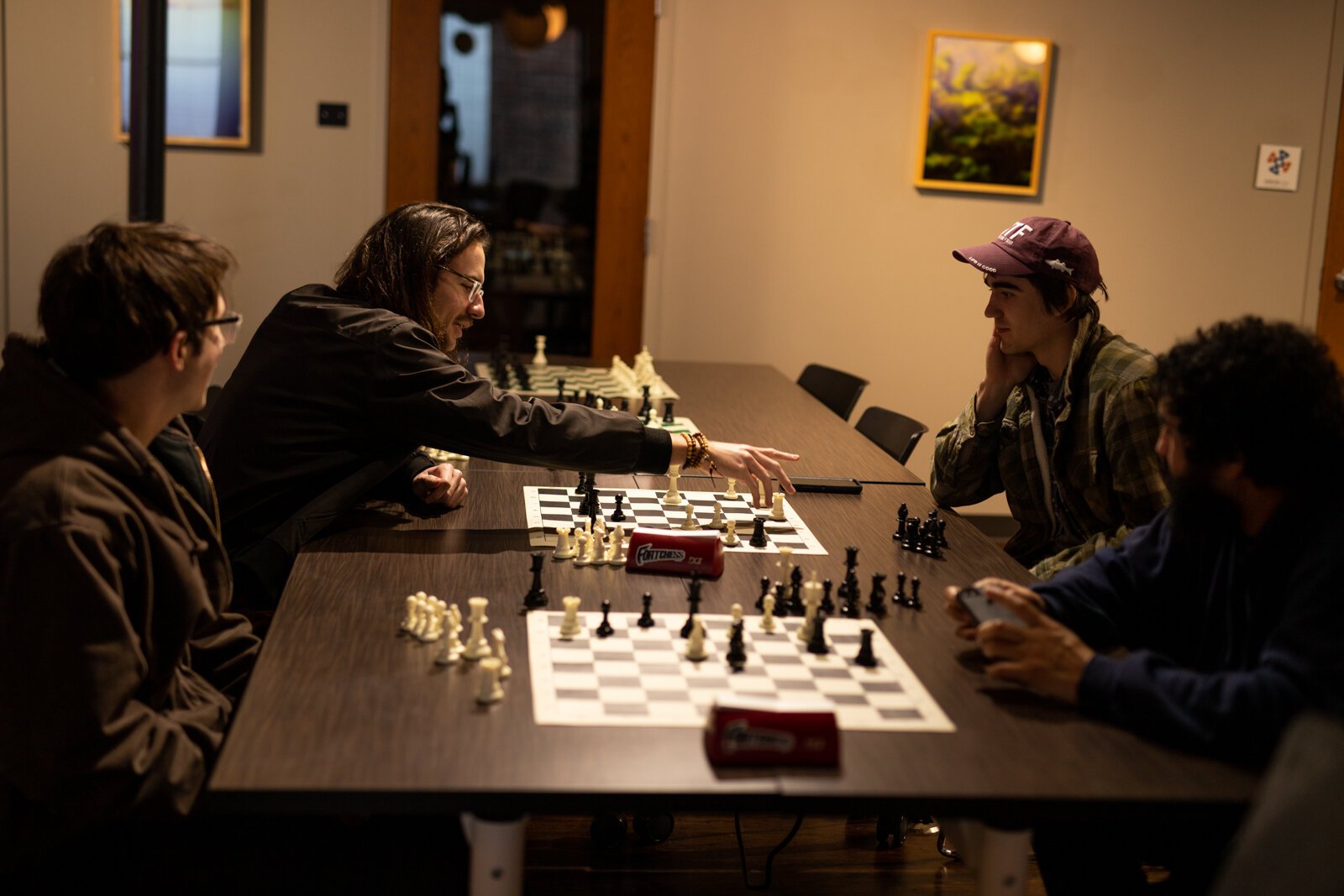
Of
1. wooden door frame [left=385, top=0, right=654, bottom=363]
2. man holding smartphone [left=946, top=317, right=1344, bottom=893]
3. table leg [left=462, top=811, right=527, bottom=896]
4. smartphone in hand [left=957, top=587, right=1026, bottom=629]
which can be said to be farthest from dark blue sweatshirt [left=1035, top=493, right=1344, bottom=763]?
wooden door frame [left=385, top=0, right=654, bottom=363]

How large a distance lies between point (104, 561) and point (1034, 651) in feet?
3.83

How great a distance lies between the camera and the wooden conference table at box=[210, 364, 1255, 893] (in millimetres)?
1378

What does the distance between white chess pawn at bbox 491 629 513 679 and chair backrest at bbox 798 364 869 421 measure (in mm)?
2630

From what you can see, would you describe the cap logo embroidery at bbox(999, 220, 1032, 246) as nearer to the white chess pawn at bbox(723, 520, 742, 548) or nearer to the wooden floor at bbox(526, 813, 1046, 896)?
the white chess pawn at bbox(723, 520, 742, 548)

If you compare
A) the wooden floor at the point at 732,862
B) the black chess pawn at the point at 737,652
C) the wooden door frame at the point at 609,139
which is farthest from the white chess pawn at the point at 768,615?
the wooden door frame at the point at 609,139

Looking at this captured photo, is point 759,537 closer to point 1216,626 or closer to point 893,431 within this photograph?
point 1216,626

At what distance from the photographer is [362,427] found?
248cm

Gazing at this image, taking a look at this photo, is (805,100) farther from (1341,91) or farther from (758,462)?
(758,462)

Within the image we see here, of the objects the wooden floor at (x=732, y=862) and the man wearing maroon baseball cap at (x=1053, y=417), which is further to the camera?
the wooden floor at (x=732, y=862)

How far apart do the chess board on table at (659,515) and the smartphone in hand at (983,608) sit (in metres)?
0.51

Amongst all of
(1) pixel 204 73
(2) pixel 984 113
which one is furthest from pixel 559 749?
(2) pixel 984 113

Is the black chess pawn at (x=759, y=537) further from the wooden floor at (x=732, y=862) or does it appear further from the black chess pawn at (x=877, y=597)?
the wooden floor at (x=732, y=862)

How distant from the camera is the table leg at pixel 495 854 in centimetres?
142

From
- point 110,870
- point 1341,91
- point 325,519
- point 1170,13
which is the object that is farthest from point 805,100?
point 110,870
